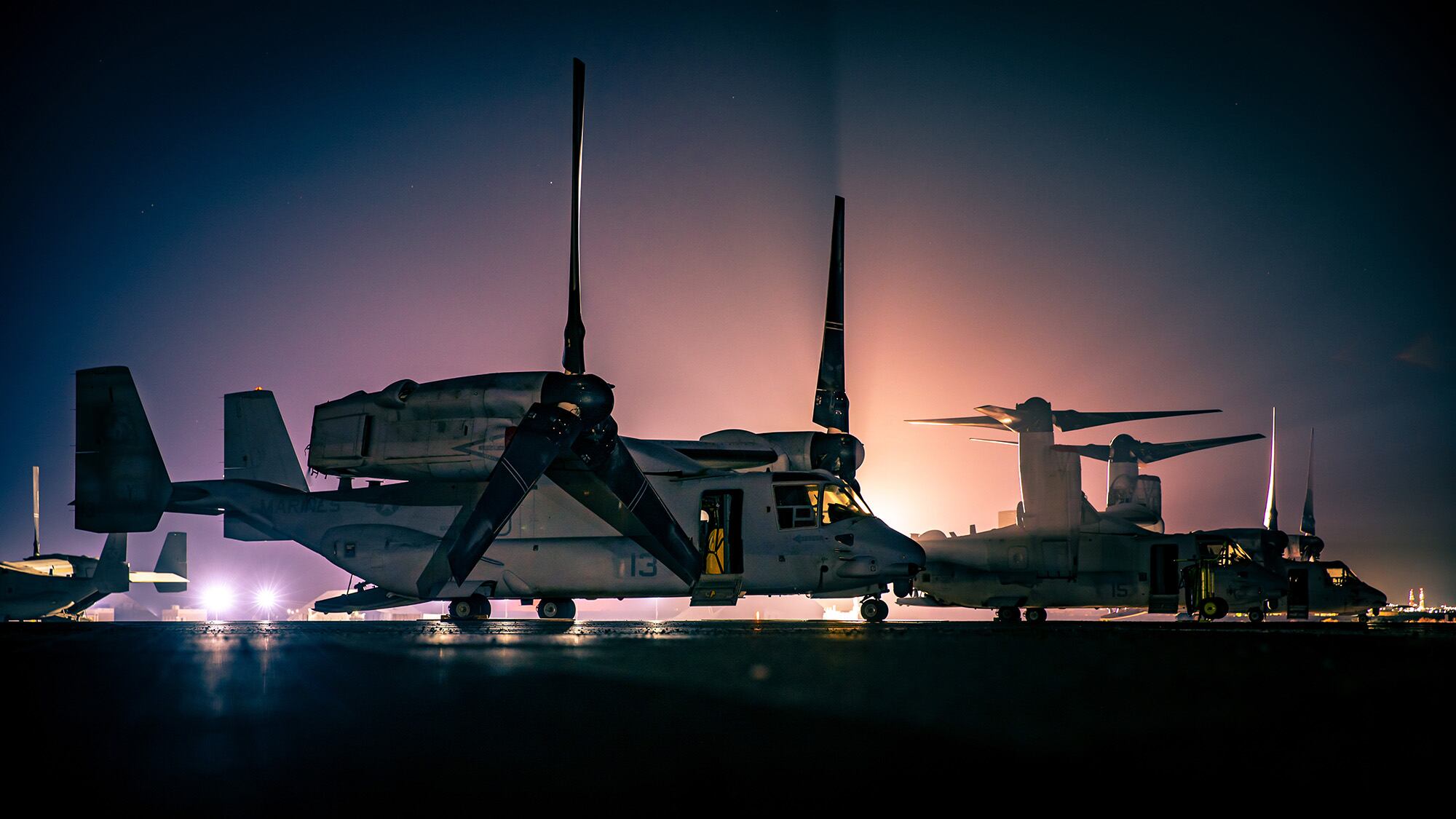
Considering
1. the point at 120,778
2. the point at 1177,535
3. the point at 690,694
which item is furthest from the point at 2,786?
the point at 1177,535

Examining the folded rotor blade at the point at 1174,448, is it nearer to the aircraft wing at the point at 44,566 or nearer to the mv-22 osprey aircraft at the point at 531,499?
the mv-22 osprey aircraft at the point at 531,499

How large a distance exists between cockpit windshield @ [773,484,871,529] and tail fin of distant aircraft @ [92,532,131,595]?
46102mm

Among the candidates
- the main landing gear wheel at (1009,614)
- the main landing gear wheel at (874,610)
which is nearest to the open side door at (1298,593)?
the main landing gear wheel at (1009,614)

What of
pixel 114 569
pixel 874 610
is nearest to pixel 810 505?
pixel 874 610

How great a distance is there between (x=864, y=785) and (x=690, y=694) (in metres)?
2.29

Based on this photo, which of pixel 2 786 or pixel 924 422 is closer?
pixel 2 786

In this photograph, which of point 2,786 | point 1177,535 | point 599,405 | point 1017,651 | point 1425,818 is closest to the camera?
point 1425,818

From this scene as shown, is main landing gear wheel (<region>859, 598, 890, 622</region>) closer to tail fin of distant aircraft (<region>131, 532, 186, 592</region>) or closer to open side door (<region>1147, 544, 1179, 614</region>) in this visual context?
open side door (<region>1147, 544, 1179, 614</region>)

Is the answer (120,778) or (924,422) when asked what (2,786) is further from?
(924,422)

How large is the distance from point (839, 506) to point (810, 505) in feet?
2.52

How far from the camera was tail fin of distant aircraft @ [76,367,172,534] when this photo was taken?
2575cm

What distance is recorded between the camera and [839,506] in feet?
80.7

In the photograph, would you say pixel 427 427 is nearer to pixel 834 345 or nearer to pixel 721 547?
pixel 721 547

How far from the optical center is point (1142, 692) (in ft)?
35.4
